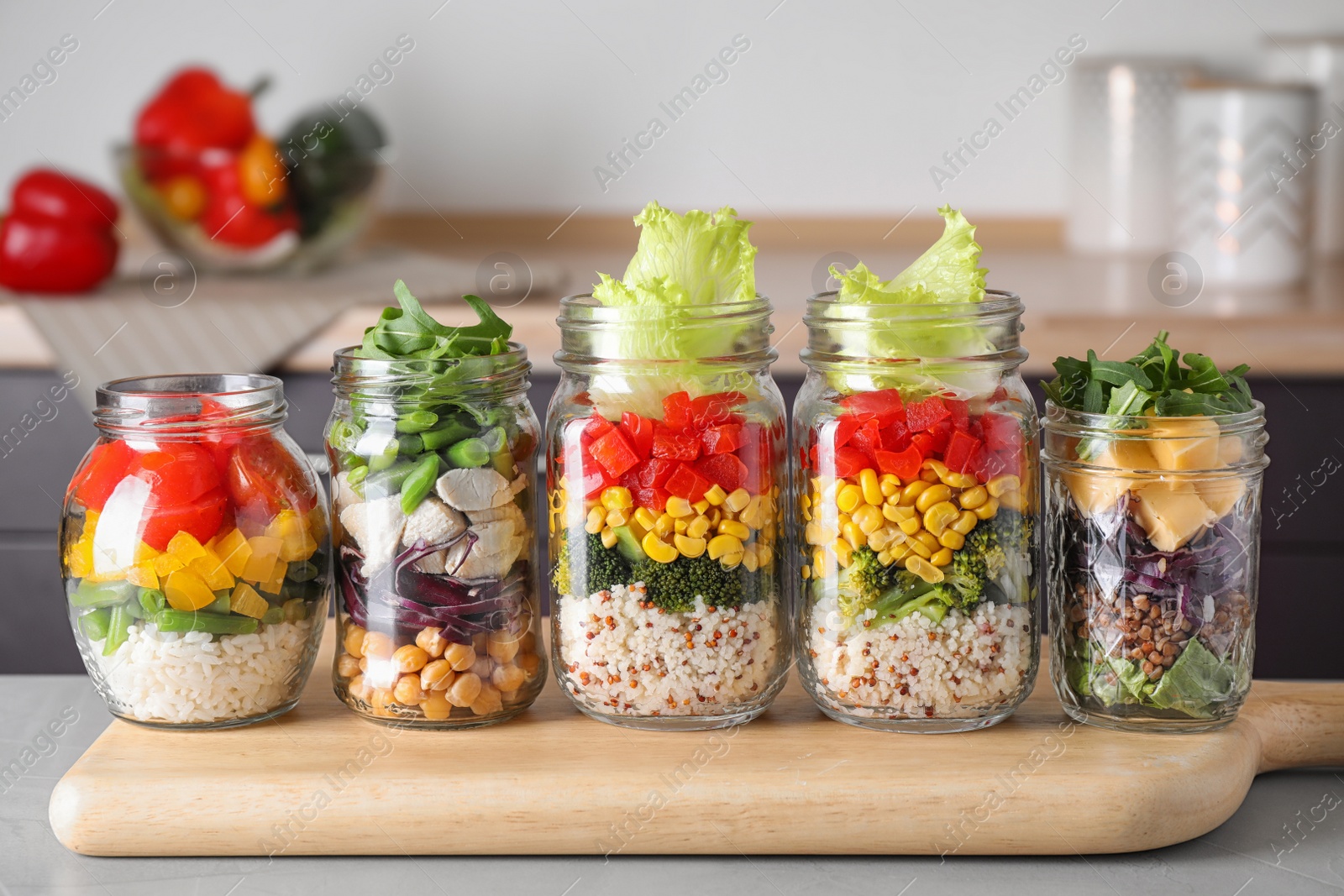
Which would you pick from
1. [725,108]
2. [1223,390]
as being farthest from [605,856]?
[725,108]

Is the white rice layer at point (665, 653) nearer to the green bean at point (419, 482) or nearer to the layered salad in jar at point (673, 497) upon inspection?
the layered salad in jar at point (673, 497)

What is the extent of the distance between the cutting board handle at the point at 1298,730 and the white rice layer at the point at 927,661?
0.58ft

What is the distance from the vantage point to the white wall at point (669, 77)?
7.39 feet

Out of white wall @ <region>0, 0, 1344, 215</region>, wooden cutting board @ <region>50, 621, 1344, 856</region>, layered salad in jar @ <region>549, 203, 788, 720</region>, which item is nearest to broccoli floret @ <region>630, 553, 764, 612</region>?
layered salad in jar @ <region>549, 203, 788, 720</region>

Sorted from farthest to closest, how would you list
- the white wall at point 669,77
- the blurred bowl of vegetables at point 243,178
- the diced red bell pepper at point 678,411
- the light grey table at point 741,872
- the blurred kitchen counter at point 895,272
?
the white wall at point 669,77
the blurred bowl of vegetables at point 243,178
the blurred kitchen counter at point 895,272
the diced red bell pepper at point 678,411
the light grey table at point 741,872

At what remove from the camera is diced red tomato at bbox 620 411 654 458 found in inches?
32.0

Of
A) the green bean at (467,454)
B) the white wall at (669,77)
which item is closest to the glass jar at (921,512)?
the green bean at (467,454)

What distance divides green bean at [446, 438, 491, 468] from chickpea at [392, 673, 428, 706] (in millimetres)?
152

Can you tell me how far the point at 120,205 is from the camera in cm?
239

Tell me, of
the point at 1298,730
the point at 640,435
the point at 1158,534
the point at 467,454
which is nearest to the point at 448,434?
the point at 467,454

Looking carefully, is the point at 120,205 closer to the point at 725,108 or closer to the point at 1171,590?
the point at 725,108

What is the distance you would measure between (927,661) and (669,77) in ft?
5.54

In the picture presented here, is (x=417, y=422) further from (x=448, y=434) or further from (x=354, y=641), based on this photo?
(x=354, y=641)

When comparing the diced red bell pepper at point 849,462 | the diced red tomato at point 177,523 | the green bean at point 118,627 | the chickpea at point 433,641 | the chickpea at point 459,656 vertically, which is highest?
the diced red bell pepper at point 849,462
